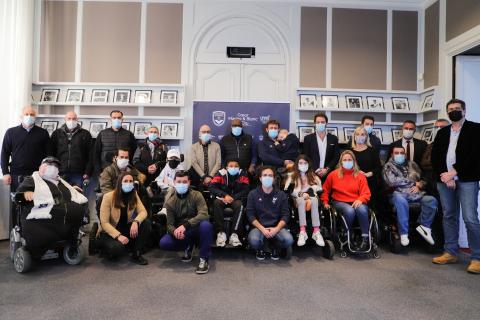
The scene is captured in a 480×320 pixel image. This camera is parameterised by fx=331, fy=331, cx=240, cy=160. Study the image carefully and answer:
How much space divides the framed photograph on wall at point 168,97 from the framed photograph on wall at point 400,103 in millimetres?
3597

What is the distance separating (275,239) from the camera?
11.6 feet

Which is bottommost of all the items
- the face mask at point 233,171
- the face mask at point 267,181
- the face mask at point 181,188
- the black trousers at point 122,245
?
the black trousers at point 122,245

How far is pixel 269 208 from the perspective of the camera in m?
3.63

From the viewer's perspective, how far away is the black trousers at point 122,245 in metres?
3.33

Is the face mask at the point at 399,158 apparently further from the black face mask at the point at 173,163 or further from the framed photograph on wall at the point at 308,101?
the black face mask at the point at 173,163

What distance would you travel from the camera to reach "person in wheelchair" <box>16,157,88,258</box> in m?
3.03

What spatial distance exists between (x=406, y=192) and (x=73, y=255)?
3.82m

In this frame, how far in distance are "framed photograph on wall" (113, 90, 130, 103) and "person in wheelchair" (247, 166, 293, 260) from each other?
2.86m

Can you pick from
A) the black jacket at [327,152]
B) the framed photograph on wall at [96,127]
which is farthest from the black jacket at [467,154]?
the framed photograph on wall at [96,127]

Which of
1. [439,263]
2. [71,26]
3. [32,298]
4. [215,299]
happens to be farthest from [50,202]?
[439,263]

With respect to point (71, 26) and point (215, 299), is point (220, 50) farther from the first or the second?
point (215, 299)

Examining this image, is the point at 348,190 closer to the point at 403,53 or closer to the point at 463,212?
the point at 463,212

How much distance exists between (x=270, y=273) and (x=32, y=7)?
5.41 metres

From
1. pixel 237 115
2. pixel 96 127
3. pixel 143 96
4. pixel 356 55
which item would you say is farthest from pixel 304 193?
pixel 96 127
